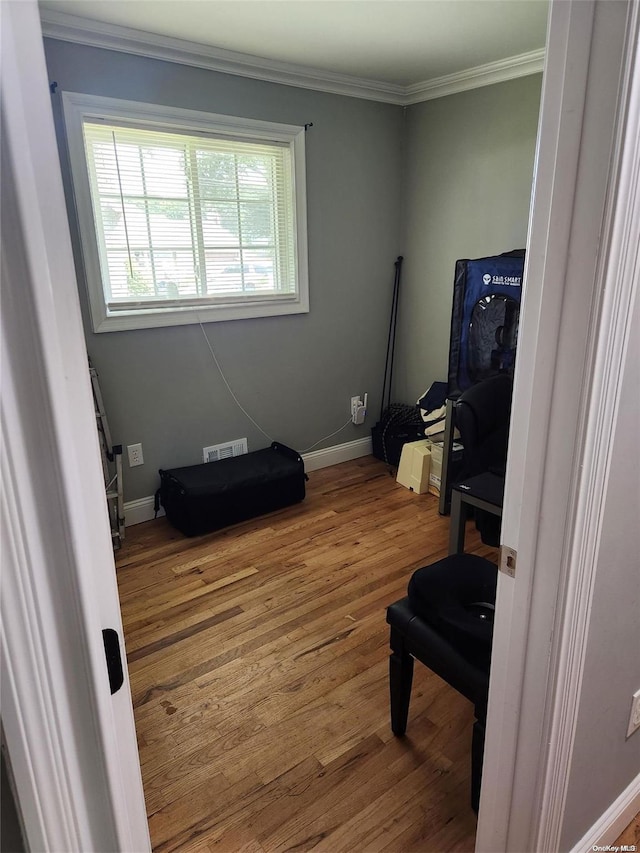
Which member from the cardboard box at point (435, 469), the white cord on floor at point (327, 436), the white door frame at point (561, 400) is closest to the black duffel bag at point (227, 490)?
the white cord on floor at point (327, 436)

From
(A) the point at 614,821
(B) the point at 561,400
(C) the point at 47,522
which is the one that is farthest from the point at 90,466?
(A) the point at 614,821

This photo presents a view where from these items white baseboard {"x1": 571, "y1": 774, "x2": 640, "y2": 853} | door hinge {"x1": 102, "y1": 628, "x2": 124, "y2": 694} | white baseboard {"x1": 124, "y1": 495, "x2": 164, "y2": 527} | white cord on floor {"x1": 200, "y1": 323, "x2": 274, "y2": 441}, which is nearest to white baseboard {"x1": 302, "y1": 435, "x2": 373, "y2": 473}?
white cord on floor {"x1": 200, "y1": 323, "x2": 274, "y2": 441}

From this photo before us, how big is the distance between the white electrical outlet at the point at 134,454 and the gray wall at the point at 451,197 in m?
1.94

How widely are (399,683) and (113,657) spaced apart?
127 cm

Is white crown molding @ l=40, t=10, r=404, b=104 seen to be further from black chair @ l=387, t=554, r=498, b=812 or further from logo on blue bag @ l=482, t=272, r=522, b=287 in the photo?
black chair @ l=387, t=554, r=498, b=812

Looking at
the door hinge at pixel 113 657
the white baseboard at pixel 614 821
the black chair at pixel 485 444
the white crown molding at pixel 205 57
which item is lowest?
the white baseboard at pixel 614 821

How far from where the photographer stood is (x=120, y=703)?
71cm

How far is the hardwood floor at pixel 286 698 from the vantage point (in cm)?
157

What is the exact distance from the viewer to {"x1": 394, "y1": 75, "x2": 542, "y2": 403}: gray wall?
3.21 meters

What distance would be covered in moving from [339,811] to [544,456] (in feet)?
4.06

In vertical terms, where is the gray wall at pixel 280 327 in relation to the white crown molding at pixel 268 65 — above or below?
below

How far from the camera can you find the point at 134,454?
10.3ft

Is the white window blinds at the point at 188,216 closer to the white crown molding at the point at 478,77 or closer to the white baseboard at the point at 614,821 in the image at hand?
the white crown molding at the point at 478,77

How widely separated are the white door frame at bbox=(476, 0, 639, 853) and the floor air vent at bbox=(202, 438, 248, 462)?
2.51 metres
